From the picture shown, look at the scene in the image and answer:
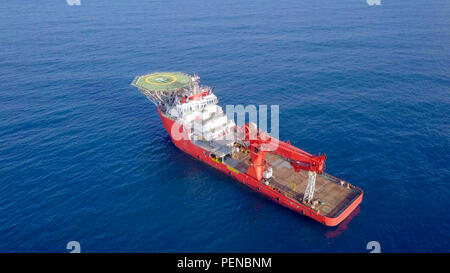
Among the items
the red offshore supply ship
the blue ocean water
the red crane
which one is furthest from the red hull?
the red crane

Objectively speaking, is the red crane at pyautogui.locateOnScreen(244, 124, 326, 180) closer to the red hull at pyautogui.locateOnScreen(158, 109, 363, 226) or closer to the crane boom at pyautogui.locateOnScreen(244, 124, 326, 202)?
the crane boom at pyautogui.locateOnScreen(244, 124, 326, 202)

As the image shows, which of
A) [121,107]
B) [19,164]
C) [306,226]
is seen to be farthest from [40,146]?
[306,226]

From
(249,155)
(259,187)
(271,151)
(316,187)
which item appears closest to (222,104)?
(249,155)

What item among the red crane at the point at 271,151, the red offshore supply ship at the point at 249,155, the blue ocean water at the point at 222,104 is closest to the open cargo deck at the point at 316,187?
the red offshore supply ship at the point at 249,155

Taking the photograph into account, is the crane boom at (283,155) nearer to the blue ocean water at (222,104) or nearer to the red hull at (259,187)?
the red hull at (259,187)

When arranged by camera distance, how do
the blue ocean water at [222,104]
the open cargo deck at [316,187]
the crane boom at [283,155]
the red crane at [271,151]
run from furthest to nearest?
the open cargo deck at [316,187]
the red crane at [271,151]
the crane boom at [283,155]
the blue ocean water at [222,104]
